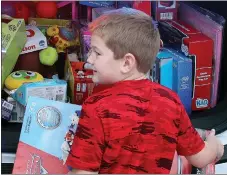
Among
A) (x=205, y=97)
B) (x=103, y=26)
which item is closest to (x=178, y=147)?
(x=103, y=26)

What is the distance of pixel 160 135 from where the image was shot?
131 centimetres

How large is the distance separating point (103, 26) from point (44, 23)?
0.90m

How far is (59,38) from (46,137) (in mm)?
552

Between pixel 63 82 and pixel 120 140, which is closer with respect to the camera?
pixel 120 140

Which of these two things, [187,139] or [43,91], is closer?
[187,139]

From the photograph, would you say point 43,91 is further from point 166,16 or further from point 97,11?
point 166,16

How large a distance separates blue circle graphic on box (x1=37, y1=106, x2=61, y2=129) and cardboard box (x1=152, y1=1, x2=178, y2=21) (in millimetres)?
732

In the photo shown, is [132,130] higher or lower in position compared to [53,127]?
higher

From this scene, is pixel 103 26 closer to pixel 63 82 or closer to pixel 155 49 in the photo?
pixel 155 49

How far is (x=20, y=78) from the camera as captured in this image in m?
1.87

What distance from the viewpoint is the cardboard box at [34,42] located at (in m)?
2.00

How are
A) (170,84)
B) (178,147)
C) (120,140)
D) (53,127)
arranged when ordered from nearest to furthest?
1. (120,140)
2. (178,147)
3. (53,127)
4. (170,84)

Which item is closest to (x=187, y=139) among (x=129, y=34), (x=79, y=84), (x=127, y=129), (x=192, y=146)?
(x=192, y=146)

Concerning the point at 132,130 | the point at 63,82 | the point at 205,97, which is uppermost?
the point at 132,130
